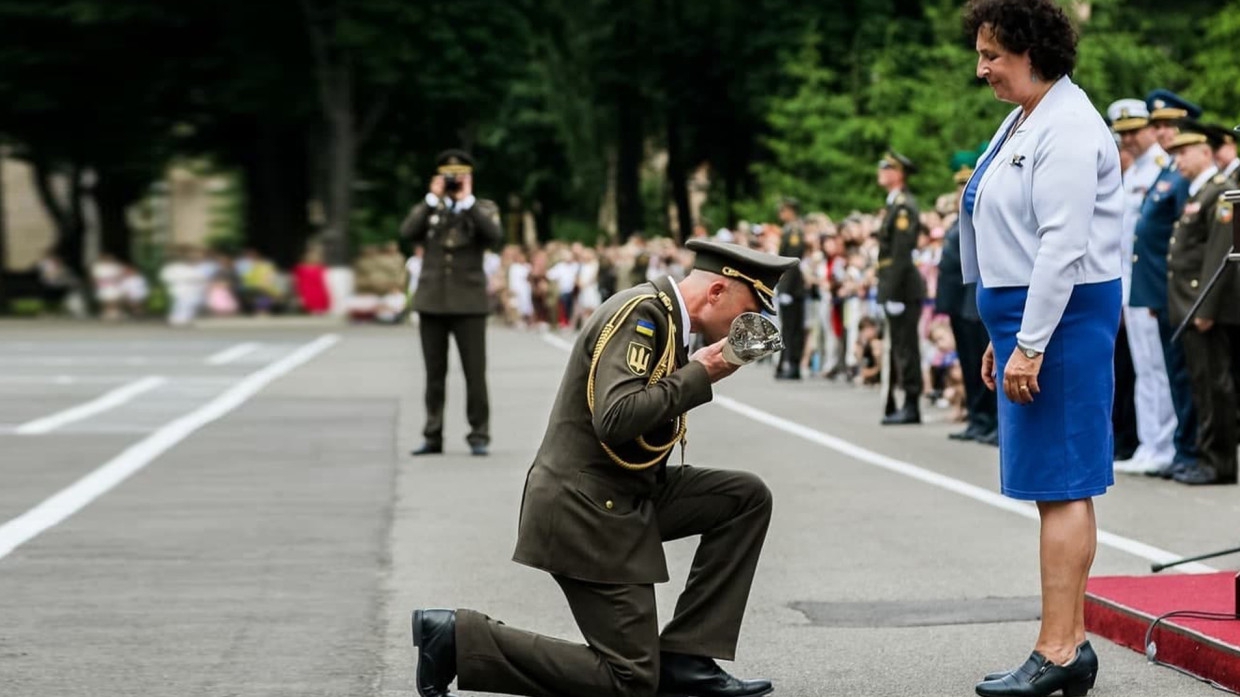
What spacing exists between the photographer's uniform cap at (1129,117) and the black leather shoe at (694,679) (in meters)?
7.42

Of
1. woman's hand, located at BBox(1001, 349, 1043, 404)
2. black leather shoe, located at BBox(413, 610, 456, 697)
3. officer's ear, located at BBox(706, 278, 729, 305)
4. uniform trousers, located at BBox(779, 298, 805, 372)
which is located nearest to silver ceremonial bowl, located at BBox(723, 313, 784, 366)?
officer's ear, located at BBox(706, 278, 729, 305)

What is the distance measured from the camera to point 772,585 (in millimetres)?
9055

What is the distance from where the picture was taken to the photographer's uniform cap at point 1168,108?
12633 mm

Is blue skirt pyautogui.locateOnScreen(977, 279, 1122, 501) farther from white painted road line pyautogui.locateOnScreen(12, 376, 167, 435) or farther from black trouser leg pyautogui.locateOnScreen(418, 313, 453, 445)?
white painted road line pyautogui.locateOnScreen(12, 376, 167, 435)

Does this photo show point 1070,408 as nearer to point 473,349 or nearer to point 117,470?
point 473,349

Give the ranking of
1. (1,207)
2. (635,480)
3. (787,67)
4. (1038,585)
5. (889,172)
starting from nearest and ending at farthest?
(635,480) < (1038,585) < (889,172) < (787,67) < (1,207)

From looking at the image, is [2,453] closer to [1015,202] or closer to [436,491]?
[436,491]

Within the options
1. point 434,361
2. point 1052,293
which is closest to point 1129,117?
point 434,361

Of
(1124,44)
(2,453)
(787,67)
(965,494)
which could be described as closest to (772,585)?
(965,494)

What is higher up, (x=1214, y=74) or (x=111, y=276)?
(x=1214, y=74)

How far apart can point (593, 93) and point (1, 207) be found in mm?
15713

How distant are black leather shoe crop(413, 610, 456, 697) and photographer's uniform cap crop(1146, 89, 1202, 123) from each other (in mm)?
7555

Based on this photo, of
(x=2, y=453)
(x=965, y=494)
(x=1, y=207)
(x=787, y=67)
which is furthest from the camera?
(x=1, y=207)

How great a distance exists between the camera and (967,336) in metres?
16.2
